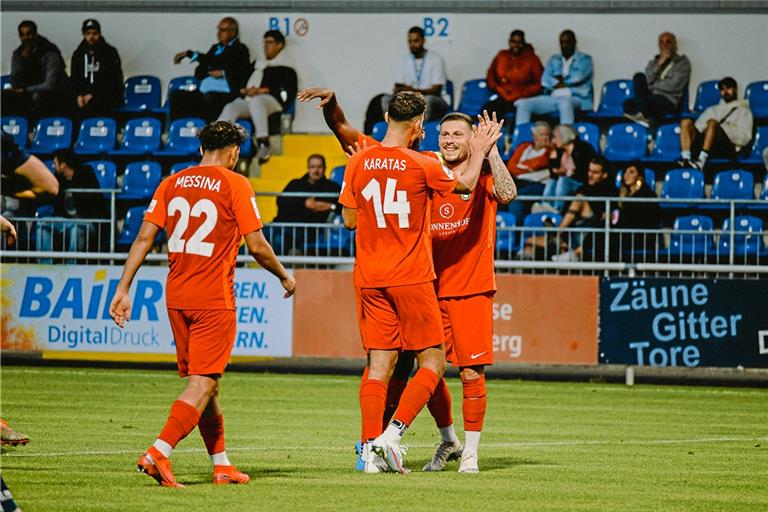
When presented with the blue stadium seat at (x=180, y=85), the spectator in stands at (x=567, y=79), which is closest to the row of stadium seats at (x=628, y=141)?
the spectator in stands at (x=567, y=79)

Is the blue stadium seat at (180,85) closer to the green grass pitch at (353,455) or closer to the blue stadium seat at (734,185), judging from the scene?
the green grass pitch at (353,455)

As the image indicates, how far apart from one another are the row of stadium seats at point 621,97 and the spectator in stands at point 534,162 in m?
1.94

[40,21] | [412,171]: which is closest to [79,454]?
[412,171]

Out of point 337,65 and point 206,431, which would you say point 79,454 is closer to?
point 206,431

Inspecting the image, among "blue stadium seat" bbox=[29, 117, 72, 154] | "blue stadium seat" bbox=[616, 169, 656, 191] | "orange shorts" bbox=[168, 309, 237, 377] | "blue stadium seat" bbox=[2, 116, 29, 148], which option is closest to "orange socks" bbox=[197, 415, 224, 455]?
"orange shorts" bbox=[168, 309, 237, 377]

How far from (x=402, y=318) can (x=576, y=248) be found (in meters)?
9.65

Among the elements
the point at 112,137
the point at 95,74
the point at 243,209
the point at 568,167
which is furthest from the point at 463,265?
the point at 95,74

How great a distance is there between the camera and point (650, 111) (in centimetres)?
2289

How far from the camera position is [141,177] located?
75.1 feet

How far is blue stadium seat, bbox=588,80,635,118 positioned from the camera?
23266 millimetres

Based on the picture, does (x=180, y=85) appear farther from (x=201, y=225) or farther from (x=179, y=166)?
(x=201, y=225)

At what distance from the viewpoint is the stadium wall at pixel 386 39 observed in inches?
944

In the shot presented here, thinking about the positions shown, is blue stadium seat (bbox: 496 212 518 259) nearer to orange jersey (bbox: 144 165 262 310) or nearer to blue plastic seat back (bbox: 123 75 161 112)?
blue plastic seat back (bbox: 123 75 161 112)

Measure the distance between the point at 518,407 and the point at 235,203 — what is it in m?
6.82
